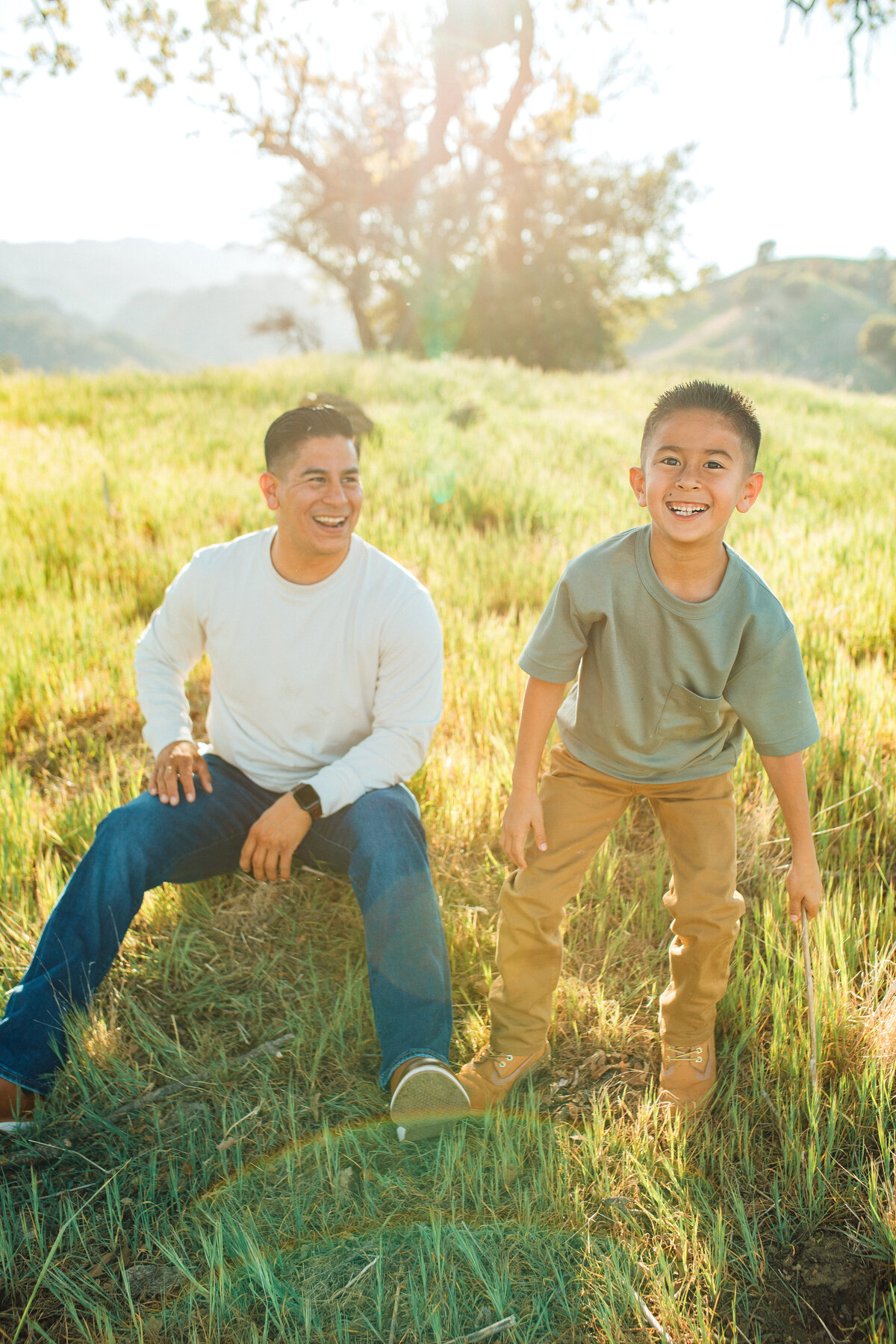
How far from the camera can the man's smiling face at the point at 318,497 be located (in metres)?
2.43

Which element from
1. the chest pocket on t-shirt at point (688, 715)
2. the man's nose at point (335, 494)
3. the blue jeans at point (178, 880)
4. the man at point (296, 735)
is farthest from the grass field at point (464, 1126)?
the man's nose at point (335, 494)

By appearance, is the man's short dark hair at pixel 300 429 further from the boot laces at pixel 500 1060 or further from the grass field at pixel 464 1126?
the boot laces at pixel 500 1060

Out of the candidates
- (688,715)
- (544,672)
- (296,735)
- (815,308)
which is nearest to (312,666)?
(296,735)

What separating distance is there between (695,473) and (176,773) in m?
1.72

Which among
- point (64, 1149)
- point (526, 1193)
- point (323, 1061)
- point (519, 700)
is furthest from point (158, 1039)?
point (519, 700)

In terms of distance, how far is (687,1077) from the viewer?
1918 mm

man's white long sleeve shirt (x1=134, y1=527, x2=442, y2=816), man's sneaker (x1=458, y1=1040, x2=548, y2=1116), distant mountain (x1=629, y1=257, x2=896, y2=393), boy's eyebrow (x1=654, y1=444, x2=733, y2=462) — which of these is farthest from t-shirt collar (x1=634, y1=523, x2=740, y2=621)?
distant mountain (x1=629, y1=257, x2=896, y2=393)

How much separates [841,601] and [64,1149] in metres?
3.73

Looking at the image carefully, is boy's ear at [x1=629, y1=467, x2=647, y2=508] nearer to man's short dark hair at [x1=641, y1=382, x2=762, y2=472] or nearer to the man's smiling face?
man's short dark hair at [x1=641, y1=382, x2=762, y2=472]

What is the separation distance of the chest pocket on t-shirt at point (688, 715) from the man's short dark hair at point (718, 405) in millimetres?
548

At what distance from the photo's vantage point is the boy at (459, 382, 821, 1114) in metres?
1.75

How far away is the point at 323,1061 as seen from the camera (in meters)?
2.09

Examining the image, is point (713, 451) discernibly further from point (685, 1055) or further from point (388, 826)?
point (685, 1055)

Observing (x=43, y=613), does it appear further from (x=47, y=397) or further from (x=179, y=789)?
(x=47, y=397)
